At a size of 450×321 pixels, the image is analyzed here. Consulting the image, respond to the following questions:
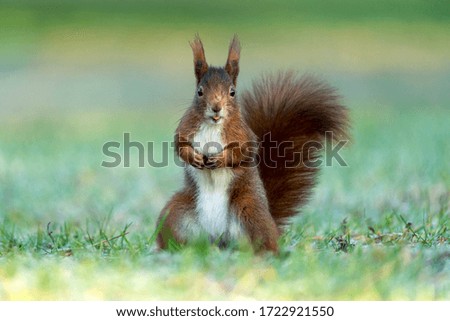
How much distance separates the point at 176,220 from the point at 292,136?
0.88 m

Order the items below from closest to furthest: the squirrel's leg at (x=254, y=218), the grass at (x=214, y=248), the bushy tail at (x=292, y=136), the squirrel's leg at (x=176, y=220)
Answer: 1. the grass at (x=214, y=248)
2. the squirrel's leg at (x=254, y=218)
3. the squirrel's leg at (x=176, y=220)
4. the bushy tail at (x=292, y=136)

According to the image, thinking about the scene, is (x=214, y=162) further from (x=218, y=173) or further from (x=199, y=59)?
(x=199, y=59)

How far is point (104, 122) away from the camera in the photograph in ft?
31.5

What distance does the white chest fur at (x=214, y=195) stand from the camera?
4.53m

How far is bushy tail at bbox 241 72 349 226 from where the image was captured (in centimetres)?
507

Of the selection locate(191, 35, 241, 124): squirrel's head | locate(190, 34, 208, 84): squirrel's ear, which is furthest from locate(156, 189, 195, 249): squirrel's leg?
locate(190, 34, 208, 84): squirrel's ear

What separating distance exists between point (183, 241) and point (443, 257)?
1.18 metres

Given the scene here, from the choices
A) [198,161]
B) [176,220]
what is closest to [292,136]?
[198,161]

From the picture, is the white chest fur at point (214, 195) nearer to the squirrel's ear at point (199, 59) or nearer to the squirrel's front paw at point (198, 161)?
the squirrel's front paw at point (198, 161)

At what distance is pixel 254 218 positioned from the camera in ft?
14.7

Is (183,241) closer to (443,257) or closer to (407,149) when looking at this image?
(443,257)

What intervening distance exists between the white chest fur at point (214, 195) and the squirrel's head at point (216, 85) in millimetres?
83

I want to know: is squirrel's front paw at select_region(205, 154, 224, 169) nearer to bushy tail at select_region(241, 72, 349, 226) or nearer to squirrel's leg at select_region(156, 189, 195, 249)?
squirrel's leg at select_region(156, 189, 195, 249)

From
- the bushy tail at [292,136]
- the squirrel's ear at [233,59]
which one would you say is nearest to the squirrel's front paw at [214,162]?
the squirrel's ear at [233,59]
